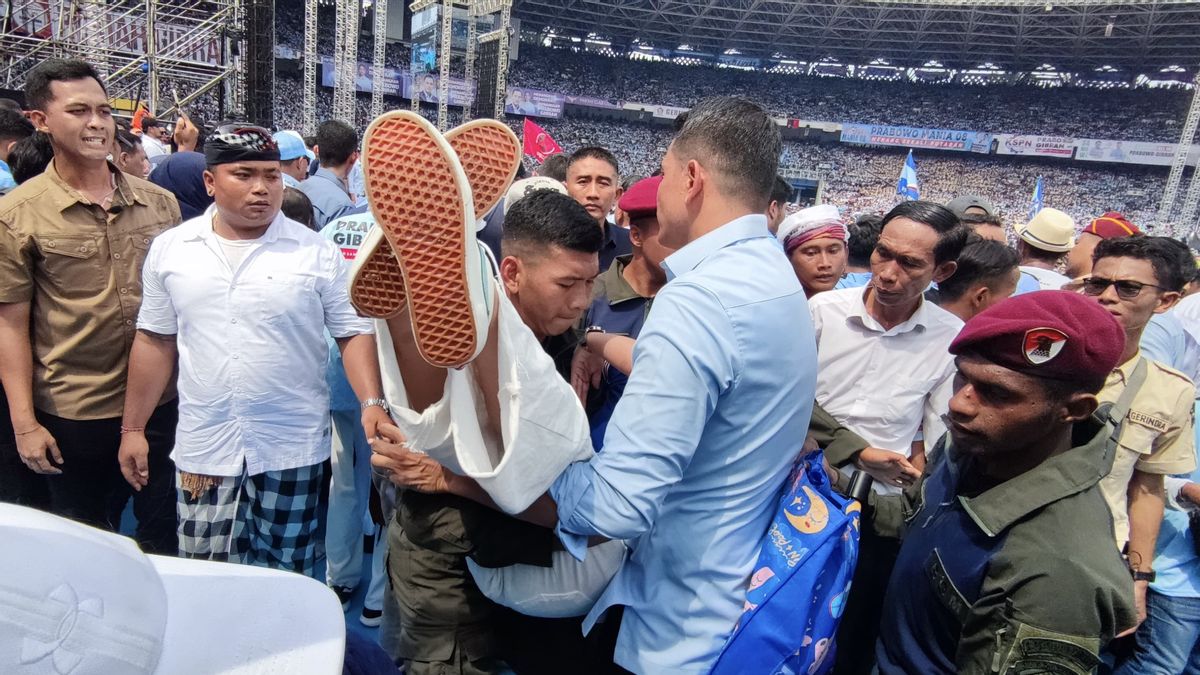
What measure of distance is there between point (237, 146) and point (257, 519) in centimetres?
130

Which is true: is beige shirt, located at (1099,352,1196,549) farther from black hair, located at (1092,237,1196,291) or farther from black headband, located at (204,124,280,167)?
black headband, located at (204,124,280,167)

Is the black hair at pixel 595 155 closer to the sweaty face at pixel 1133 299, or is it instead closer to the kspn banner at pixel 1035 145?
the sweaty face at pixel 1133 299

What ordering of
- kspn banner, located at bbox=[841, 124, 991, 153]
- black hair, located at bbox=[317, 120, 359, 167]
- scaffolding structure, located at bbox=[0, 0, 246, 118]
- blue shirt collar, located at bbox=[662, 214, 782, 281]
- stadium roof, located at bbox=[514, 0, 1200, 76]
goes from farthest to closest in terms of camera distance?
kspn banner, located at bbox=[841, 124, 991, 153]
stadium roof, located at bbox=[514, 0, 1200, 76]
scaffolding structure, located at bbox=[0, 0, 246, 118]
black hair, located at bbox=[317, 120, 359, 167]
blue shirt collar, located at bbox=[662, 214, 782, 281]

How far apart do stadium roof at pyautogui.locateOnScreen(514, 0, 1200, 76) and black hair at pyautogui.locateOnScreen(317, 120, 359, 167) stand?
26.7 m

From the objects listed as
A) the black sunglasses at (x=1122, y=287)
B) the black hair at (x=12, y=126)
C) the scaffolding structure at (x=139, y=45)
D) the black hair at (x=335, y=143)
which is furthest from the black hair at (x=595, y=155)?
the scaffolding structure at (x=139, y=45)

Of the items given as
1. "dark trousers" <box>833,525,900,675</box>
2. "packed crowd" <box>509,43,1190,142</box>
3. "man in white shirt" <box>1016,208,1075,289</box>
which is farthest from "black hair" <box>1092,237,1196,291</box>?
"packed crowd" <box>509,43,1190,142</box>

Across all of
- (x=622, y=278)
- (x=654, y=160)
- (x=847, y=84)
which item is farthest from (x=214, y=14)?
(x=847, y=84)

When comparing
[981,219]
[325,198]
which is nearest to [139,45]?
[325,198]

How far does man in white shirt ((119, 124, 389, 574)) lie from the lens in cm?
200

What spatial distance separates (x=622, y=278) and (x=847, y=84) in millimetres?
36637

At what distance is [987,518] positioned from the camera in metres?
1.13

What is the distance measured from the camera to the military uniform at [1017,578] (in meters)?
1.00

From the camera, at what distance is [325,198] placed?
4059mm

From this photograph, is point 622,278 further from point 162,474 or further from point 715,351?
point 162,474
